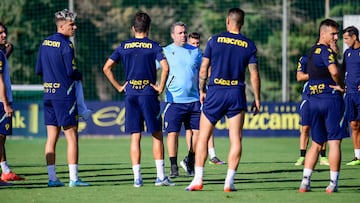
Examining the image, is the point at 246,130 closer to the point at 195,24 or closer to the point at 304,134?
the point at 304,134

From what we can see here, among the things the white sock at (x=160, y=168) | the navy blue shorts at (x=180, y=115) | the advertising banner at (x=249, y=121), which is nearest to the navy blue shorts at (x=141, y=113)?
the white sock at (x=160, y=168)

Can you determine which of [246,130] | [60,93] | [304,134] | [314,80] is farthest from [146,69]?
[246,130]

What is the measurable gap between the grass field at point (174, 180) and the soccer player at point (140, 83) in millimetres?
591

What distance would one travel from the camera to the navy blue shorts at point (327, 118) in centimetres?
1308

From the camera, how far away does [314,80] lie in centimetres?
1323

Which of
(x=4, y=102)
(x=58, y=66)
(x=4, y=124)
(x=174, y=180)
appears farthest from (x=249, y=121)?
(x=4, y=102)

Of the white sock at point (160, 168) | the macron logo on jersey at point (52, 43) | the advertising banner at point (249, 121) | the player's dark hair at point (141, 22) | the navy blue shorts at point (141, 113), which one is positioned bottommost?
the advertising banner at point (249, 121)

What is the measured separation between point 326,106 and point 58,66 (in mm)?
3642

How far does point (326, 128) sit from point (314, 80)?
0.63m

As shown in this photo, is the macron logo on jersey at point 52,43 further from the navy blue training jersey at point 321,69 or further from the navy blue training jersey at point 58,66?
the navy blue training jersey at point 321,69

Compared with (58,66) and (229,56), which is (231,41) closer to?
(229,56)

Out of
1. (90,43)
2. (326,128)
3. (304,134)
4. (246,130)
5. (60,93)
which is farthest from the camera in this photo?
(90,43)

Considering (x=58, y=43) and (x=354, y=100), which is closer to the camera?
(x=58, y=43)

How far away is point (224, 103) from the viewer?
13.2 metres
